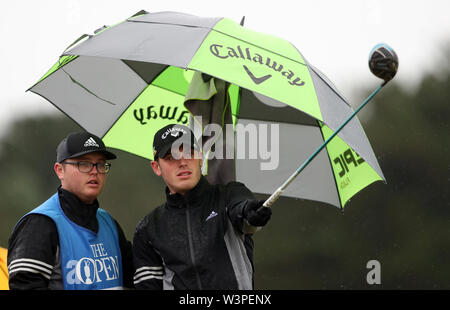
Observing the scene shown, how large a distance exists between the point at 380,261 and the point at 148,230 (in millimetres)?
13094

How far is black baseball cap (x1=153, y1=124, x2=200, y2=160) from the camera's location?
14.7ft

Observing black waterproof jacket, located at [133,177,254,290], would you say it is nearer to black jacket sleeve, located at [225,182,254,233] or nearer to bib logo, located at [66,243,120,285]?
black jacket sleeve, located at [225,182,254,233]

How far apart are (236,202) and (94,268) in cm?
89

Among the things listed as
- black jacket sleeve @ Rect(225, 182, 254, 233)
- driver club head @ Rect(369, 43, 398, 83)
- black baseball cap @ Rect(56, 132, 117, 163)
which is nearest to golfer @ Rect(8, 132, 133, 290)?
black baseball cap @ Rect(56, 132, 117, 163)

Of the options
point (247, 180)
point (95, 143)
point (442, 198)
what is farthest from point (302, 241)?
point (95, 143)

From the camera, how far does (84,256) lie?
439 cm

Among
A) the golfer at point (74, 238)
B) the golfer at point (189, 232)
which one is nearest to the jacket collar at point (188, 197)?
the golfer at point (189, 232)

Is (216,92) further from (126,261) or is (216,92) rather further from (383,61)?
(383,61)

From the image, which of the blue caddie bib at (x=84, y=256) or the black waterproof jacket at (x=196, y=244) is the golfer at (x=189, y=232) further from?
the blue caddie bib at (x=84, y=256)

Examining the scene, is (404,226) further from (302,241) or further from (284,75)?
(284,75)

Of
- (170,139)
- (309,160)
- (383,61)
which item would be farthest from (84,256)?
(383,61)

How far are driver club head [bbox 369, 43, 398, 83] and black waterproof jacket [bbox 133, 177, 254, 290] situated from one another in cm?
100

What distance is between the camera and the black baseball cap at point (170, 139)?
14.7 feet
